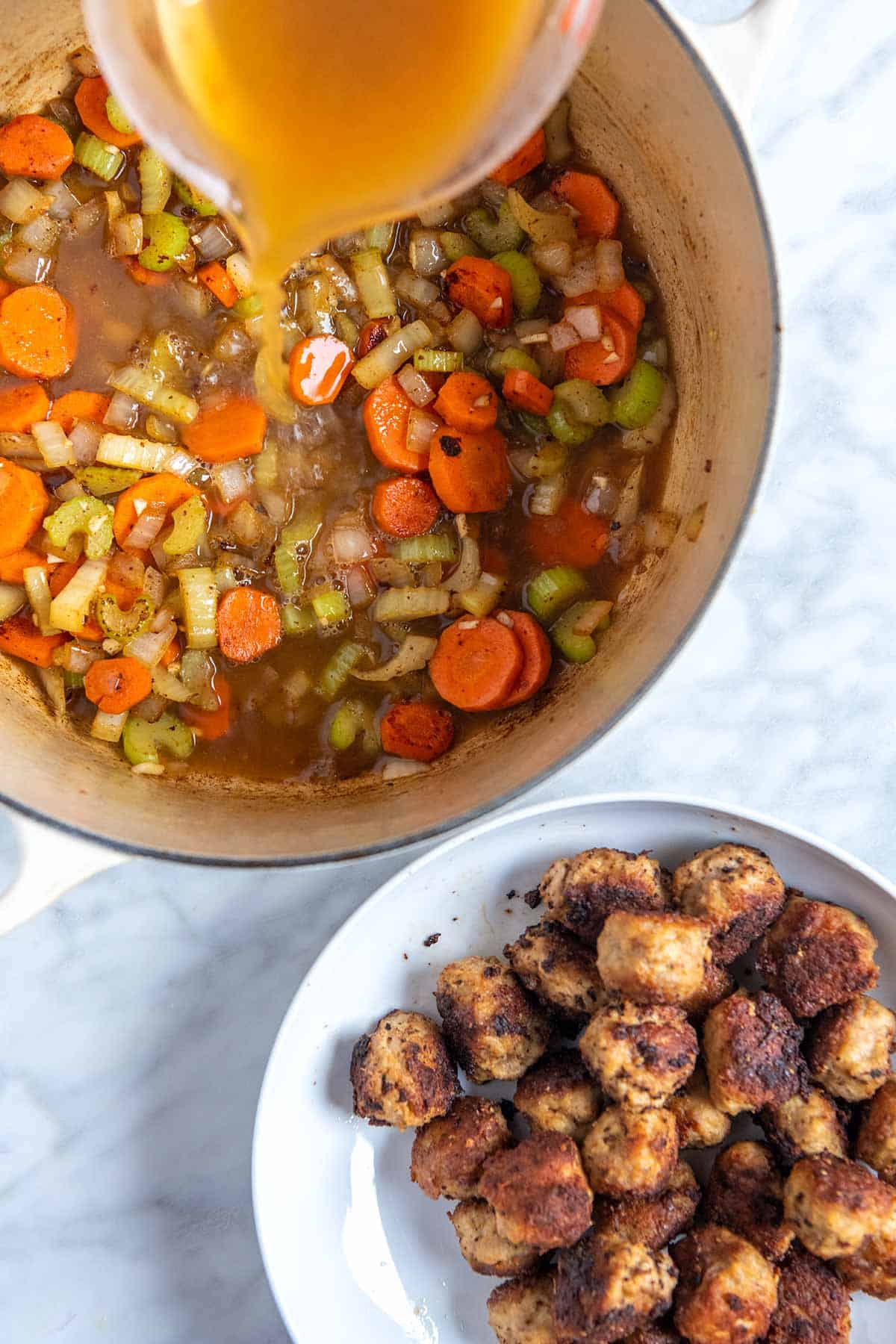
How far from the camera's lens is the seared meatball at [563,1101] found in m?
2.24

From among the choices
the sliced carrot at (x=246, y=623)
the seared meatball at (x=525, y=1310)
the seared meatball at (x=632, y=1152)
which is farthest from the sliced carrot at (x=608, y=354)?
the seared meatball at (x=525, y=1310)

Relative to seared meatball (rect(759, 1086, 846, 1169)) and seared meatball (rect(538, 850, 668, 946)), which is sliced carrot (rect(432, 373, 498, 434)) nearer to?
seared meatball (rect(538, 850, 668, 946))

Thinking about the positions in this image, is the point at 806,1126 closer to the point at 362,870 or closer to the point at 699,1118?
the point at 699,1118

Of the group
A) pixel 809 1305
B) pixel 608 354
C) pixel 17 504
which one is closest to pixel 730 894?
pixel 809 1305

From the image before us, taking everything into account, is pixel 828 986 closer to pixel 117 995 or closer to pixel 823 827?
pixel 823 827

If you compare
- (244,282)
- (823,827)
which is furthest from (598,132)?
(823,827)

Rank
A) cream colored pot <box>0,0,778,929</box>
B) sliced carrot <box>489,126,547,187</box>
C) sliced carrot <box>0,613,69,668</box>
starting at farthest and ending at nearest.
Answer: sliced carrot <box>0,613,69,668</box>, sliced carrot <box>489,126,547,187</box>, cream colored pot <box>0,0,778,929</box>

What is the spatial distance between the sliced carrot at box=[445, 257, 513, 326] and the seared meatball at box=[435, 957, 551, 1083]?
1.41m

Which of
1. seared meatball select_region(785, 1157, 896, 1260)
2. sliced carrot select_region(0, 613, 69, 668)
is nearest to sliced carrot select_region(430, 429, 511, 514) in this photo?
sliced carrot select_region(0, 613, 69, 668)

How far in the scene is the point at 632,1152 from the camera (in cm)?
210

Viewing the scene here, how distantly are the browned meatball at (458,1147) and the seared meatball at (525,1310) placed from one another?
0.21 meters

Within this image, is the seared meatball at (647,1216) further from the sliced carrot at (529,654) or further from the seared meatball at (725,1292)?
the sliced carrot at (529,654)

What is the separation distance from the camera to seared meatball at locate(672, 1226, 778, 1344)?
2059 mm

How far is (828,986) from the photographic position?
2.23 metres
